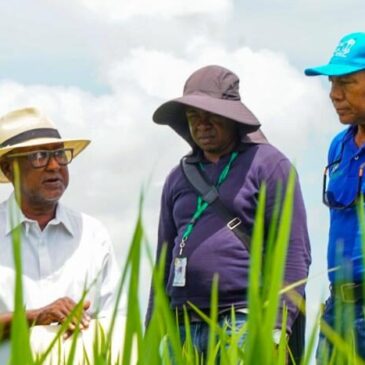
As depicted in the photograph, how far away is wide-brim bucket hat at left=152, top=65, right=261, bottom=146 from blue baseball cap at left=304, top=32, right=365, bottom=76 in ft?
1.00

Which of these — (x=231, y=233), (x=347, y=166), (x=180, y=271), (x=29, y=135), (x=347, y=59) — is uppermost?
(x=347, y=59)

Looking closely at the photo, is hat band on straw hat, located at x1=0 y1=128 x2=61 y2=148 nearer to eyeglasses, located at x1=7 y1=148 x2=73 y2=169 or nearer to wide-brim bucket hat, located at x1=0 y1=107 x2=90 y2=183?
wide-brim bucket hat, located at x1=0 y1=107 x2=90 y2=183

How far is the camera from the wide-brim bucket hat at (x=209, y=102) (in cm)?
412

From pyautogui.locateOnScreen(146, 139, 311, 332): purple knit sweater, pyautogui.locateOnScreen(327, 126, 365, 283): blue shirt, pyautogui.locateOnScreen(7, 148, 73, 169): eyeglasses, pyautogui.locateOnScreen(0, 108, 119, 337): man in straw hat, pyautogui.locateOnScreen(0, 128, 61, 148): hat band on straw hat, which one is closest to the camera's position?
pyautogui.locateOnScreen(327, 126, 365, 283): blue shirt

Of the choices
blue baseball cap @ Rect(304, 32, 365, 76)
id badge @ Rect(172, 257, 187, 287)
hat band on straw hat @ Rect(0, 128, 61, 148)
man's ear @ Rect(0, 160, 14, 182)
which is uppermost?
blue baseball cap @ Rect(304, 32, 365, 76)

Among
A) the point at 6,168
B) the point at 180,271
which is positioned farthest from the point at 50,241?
the point at 180,271

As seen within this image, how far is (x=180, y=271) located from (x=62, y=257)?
501 millimetres

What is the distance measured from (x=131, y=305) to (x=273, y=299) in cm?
11

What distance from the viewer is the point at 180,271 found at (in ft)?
13.1

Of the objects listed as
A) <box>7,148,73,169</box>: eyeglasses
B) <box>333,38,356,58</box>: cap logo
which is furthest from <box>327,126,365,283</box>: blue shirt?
<box>7,148,73,169</box>: eyeglasses

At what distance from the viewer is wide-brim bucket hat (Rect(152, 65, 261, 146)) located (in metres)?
4.12

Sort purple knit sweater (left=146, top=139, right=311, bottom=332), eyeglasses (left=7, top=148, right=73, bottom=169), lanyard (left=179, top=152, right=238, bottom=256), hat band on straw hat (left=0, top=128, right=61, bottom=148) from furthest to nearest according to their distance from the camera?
hat band on straw hat (left=0, top=128, right=61, bottom=148) < eyeglasses (left=7, top=148, right=73, bottom=169) < lanyard (left=179, top=152, right=238, bottom=256) < purple knit sweater (left=146, top=139, right=311, bottom=332)

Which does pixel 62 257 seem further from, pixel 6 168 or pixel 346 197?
pixel 346 197

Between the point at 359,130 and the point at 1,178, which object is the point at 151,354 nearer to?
the point at 359,130
